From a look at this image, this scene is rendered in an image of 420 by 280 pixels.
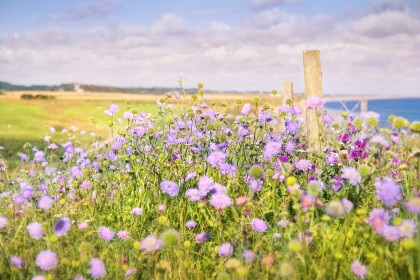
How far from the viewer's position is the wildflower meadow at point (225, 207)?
249 cm

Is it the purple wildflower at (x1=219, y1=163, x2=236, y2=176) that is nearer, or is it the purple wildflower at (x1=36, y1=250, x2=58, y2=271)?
A: the purple wildflower at (x1=36, y1=250, x2=58, y2=271)

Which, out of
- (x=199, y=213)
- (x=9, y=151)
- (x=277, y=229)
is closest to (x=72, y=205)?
(x=199, y=213)

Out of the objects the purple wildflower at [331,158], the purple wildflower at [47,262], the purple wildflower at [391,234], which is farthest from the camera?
the purple wildflower at [331,158]

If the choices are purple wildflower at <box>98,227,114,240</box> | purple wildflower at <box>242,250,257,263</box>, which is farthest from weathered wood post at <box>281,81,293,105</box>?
purple wildflower at <box>242,250,257,263</box>

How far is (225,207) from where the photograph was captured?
2.70m

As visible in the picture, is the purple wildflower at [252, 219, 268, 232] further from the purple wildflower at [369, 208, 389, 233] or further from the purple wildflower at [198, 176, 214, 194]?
the purple wildflower at [369, 208, 389, 233]

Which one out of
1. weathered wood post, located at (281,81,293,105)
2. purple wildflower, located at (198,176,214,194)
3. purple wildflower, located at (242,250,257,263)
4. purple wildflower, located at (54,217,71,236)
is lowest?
purple wildflower, located at (242,250,257,263)

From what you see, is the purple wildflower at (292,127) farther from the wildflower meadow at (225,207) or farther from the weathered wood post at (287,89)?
the weathered wood post at (287,89)

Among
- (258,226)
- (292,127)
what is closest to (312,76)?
(292,127)

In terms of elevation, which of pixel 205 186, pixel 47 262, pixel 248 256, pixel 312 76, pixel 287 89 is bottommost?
pixel 248 256

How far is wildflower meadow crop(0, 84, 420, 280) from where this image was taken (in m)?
A: 2.49

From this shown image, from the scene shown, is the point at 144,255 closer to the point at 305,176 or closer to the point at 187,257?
the point at 187,257

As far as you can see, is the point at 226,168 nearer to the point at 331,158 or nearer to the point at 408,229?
the point at 331,158

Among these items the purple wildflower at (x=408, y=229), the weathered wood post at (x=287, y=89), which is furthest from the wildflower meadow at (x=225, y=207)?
the weathered wood post at (x=287, y=89)
